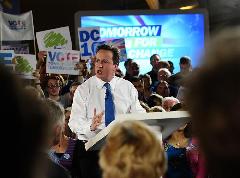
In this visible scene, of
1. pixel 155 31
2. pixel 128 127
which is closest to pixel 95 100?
pixel 128 127

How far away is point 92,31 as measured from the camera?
377 inches

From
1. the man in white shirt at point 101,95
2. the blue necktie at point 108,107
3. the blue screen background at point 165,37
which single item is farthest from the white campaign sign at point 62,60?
the blue necktie at point 108,107

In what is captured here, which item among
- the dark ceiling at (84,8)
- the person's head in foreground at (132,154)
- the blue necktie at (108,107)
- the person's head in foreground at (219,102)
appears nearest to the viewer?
the person's head in foreground at (219,102)

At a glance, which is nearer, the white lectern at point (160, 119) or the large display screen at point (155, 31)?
the white lectern at point (160, 119)

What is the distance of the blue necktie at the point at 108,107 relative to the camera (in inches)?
221

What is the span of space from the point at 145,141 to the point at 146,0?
46.2 feet

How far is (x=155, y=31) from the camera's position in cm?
1183

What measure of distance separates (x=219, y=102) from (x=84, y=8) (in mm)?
15996

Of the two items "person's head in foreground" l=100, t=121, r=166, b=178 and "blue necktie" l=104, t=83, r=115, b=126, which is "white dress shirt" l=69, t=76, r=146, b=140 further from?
"person's head in foreground" l=100, t=121, r=166, b=178

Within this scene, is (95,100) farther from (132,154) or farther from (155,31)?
(155,31)

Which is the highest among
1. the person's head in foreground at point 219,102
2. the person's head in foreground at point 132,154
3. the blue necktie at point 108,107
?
the person's head in foreground at point 219,102

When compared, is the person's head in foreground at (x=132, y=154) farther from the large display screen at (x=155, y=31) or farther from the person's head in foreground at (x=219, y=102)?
the large display screen at (x=155, y=31)

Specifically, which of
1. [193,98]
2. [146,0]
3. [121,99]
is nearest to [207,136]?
[193,98]

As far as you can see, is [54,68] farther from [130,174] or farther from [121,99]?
[130,174]
